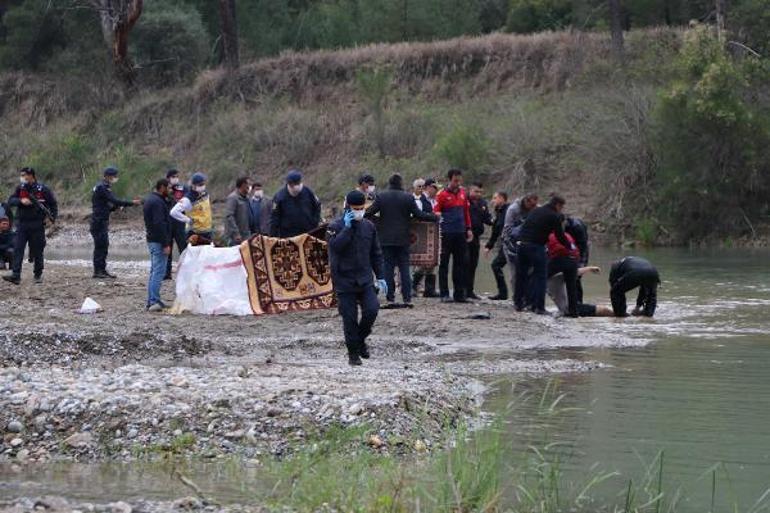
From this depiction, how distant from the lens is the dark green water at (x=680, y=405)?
10.4 metres

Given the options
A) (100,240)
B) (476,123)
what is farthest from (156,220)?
(476,123)

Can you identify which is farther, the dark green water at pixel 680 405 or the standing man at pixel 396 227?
the standing man at pixel 396 227

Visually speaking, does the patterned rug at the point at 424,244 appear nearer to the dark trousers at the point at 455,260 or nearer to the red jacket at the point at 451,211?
the dark trousers at the point at 455,260

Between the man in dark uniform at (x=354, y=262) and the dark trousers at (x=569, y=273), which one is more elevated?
the man in dark uniform at (x=354, y=262)

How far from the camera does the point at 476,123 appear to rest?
148ft

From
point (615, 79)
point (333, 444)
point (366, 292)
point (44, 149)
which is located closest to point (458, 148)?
point (615, 79)

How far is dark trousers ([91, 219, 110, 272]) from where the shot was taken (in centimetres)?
2244

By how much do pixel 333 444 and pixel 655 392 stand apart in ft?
14.3

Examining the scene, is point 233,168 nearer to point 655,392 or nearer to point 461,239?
point 461,239

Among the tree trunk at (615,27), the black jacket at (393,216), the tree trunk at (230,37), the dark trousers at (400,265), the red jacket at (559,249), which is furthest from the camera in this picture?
the tree trunk at (230,37)

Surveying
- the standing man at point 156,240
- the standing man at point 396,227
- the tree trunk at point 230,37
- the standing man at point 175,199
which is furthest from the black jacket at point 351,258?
the tree trunk at point 230,37

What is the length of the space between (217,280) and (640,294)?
5987mm

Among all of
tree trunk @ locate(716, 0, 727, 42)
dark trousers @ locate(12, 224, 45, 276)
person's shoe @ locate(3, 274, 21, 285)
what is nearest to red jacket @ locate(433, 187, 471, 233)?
dark trousers @ locate(12, 224, 45, 276)

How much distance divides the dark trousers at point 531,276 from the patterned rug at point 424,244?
129cm
